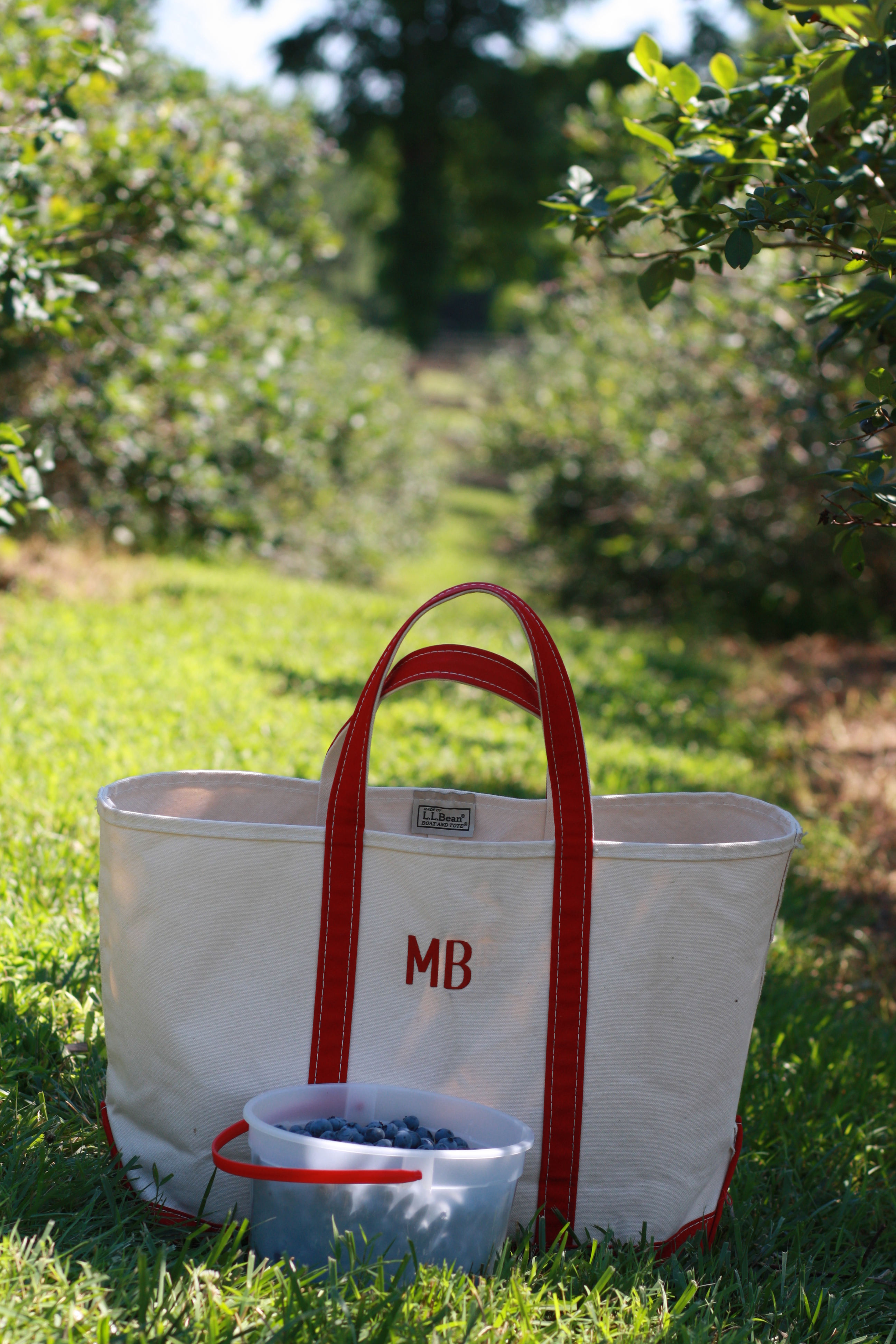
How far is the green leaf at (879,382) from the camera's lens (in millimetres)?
1524

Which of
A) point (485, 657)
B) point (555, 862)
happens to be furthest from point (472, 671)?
point (555, 862)

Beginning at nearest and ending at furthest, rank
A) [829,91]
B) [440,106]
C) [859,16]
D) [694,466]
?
1. [859,16]
2. [829,91]
3. [694,466]
4. [440,106]

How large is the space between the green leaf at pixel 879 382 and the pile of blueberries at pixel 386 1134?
4.16ft

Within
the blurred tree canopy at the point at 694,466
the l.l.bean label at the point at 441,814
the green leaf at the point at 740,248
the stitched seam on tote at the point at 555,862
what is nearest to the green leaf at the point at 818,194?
the green leaf at the point at 740,248

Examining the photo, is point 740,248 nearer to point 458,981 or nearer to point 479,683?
point 479,683

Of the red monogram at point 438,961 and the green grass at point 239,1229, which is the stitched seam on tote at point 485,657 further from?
the green grass at point 239,1229

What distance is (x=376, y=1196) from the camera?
125cm

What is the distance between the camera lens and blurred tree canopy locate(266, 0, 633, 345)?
19859 millimetres

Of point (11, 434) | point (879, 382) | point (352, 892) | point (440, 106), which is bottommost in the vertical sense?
point (352, 892)

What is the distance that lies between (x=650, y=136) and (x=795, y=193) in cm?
29

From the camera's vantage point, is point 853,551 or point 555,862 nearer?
point 555,862

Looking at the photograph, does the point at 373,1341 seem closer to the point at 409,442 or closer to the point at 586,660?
the point at 586,660

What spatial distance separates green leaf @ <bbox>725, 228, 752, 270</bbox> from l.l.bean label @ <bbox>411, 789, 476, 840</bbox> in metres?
0.97

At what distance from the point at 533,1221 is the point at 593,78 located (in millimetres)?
21499
